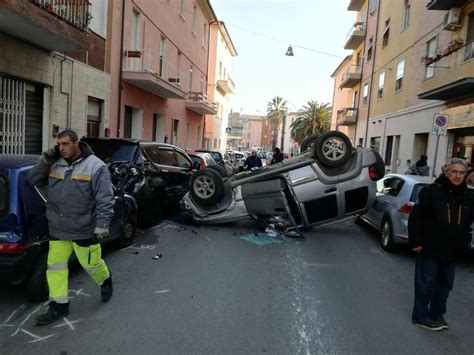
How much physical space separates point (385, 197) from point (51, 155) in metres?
6.22

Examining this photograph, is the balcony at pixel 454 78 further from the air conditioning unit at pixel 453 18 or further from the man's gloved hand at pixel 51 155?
the man's gloved hand at pixel 51 155

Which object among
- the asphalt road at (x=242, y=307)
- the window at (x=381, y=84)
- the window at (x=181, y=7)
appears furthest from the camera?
the window at (x=381, y=84)

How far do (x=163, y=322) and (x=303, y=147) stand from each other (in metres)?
7.04

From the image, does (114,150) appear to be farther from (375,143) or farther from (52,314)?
(375,143)

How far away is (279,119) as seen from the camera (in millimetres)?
85625

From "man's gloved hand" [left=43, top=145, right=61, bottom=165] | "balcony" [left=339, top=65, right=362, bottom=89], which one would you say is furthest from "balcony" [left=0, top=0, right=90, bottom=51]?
"balcony" [left=339, top=65, right=362, bottom=89]

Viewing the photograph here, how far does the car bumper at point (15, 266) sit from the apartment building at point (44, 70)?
5213 mm

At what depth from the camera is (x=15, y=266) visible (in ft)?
12.6

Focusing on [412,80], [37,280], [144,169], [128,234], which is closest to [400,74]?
[412,80]

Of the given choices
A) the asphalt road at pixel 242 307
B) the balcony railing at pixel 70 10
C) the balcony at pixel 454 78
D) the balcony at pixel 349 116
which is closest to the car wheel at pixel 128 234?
the asphalt road at pixel 242 307

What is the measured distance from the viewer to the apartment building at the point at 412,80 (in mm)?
13938

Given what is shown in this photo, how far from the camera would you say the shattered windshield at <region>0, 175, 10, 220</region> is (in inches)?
155

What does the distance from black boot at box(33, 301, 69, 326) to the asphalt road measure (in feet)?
0.21

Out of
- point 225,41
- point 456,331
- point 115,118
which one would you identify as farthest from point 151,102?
point 225,41
